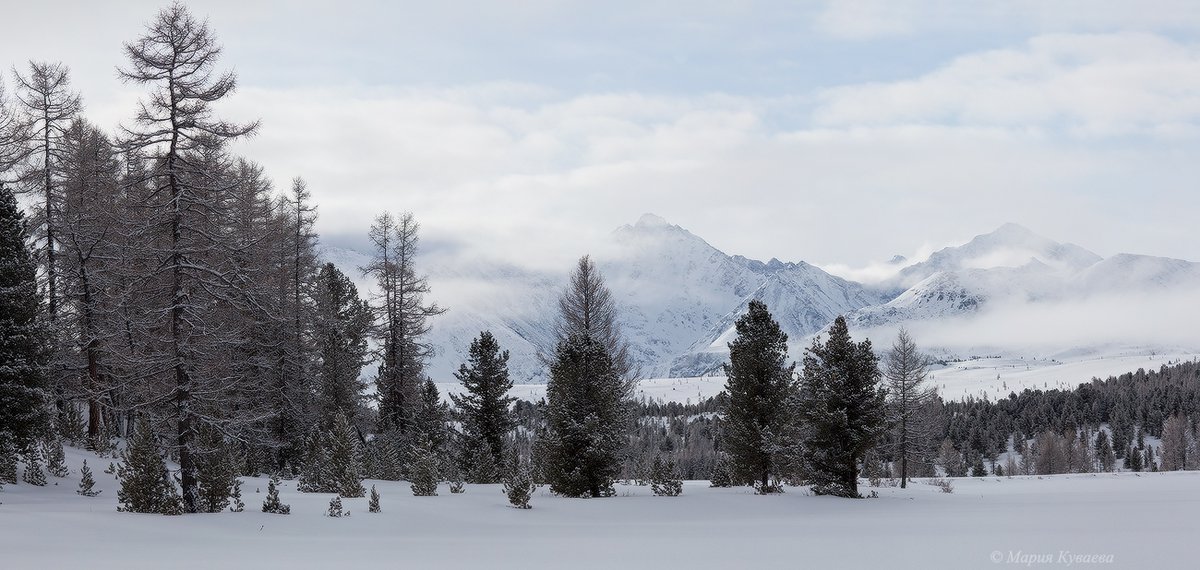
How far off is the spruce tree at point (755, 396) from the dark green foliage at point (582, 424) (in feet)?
19.1

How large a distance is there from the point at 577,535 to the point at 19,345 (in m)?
16.6

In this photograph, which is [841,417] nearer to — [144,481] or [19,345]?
[144,481]

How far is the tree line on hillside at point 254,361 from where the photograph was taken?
19438 millimetres

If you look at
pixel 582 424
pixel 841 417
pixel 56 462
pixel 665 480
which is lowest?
pixel 665 480

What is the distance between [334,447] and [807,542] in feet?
50.1

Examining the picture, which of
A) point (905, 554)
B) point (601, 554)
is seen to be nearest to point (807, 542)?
point (905, 554)

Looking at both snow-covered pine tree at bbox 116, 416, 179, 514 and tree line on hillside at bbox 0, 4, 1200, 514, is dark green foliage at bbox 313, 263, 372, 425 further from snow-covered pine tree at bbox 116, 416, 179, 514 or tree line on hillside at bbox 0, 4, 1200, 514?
snow-covered pine tree at bbox 116, 416, 179, 514

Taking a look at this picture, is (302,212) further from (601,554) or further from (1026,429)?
(1026,429)

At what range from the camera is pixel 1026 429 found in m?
170

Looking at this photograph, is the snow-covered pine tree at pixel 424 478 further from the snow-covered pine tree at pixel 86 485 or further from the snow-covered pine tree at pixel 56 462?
the snow-covered pine tree at pixel 56 462

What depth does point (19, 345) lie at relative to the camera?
72.6ft

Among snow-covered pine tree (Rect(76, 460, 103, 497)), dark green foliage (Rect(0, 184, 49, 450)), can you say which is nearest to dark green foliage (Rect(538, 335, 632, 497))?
snow-covered pine tree (Rect(76, 460, 103, 497))

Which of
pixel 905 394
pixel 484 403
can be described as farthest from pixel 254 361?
pixel 905 394

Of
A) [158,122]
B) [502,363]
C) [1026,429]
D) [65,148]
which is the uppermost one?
[65,148]
